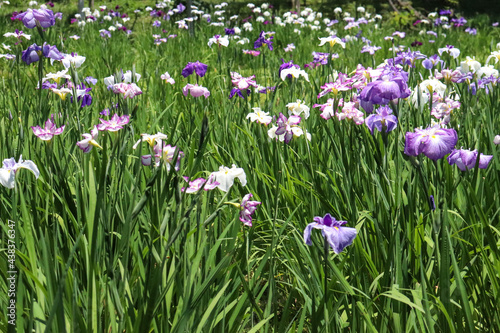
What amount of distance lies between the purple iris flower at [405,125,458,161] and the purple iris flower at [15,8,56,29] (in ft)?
4.88

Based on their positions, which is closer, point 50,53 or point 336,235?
point 336,235

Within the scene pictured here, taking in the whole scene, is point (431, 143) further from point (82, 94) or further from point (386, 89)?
point (82, 94)

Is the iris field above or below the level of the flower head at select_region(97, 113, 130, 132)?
below

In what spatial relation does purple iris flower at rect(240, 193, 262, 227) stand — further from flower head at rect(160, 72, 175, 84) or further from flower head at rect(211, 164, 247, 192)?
flower head at rect(160, 72, 175, 84)

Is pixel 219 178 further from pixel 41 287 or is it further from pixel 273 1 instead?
pixel 273 1

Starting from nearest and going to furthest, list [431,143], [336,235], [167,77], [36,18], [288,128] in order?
[336,235] → [431,143] → [288,128] → [36,18] → [167,77]

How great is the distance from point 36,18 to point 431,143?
1.58 m

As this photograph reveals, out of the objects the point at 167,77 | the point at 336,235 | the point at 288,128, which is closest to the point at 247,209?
the point at 336,235

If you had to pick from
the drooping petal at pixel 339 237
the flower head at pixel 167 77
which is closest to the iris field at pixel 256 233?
the drooping petal at pixel 339 237

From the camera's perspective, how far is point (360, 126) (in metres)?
1.72

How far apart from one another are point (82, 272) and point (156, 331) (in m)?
0.35

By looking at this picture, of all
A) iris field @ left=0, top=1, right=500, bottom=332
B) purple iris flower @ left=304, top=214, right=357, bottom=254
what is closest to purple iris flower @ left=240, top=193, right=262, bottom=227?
iris field @ left=0, top=1, right=500, bottom=332

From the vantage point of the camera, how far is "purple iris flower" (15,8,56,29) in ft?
6.03

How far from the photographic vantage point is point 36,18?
186cm
